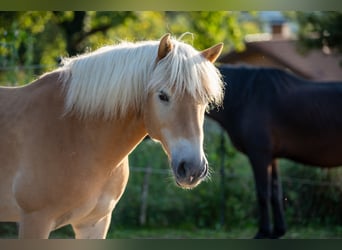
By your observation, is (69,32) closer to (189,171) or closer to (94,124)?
(94,124)

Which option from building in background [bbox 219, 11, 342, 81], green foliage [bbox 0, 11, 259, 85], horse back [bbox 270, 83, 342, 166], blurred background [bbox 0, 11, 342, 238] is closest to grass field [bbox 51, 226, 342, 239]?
blurred background [bbox 0, 11, 342, 238]

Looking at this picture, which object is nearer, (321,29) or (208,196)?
(208,196)

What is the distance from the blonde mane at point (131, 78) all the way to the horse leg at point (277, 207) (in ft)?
12.0

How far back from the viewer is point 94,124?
11.4 feet

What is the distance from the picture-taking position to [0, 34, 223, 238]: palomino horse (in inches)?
127

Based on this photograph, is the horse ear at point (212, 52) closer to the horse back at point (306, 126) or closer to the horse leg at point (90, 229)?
the horse leg at point (90, 229)

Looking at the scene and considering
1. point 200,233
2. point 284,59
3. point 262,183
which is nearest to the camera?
point 262,183

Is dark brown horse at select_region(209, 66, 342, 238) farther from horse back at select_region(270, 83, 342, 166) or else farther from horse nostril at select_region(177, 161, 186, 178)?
horse nostril at select_region(177, 161, 186, 178)

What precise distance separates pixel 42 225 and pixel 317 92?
437cm

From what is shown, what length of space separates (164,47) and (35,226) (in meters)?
1.10

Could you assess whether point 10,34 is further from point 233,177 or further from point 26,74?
point 233,177

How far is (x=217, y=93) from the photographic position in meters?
3.35

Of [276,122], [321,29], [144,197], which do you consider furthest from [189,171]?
[321,29]

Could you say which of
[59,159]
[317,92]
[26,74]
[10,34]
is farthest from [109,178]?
[26,74]
